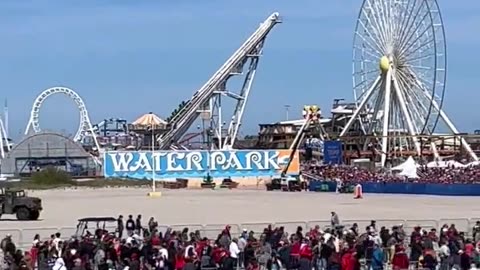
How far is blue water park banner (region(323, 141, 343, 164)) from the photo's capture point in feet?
365

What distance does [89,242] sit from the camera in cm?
2648

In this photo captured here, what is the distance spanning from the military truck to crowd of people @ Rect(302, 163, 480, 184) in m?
39.9

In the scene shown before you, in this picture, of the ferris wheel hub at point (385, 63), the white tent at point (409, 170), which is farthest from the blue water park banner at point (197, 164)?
the white tent at point (409, 170)

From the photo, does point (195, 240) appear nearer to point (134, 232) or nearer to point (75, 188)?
point (134, 232)

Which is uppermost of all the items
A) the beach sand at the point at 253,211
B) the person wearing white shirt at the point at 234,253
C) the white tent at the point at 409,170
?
the white tent at the point at 409,170

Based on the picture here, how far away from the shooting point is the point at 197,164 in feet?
361

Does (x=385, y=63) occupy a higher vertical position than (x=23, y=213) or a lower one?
higher

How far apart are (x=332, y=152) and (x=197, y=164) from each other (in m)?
14.0

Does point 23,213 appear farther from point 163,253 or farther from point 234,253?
point 163,253

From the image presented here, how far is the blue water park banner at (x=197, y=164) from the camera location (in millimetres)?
109688

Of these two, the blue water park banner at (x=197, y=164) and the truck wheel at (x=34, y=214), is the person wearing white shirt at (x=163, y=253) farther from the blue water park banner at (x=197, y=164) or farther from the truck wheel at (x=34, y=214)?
the blue water park banner at (x=197, y=164)

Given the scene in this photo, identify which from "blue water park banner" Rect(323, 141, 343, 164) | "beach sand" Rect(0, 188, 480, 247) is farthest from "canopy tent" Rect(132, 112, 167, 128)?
"beach sand" Rect(0, 188, 480, 247)

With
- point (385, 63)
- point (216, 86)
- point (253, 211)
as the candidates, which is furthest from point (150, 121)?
point (253, 211)

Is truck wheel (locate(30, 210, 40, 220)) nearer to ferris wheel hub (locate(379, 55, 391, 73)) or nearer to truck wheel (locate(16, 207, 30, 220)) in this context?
truck wheel (locate(16, 207, 30, 220))
